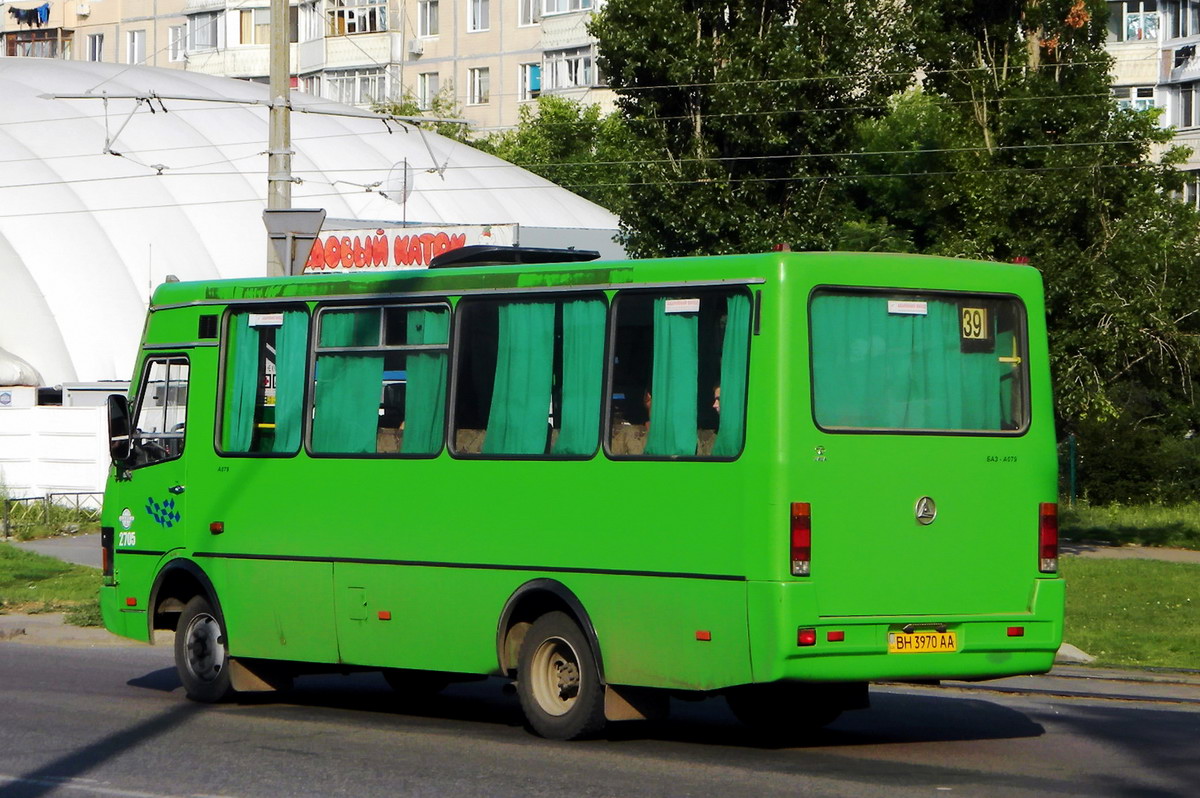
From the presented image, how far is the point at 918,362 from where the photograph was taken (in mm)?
10188

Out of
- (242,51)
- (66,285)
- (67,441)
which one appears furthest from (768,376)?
(242,51)

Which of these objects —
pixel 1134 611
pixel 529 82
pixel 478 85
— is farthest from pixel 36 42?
pixel 1134 611

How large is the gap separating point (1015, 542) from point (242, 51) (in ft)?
273

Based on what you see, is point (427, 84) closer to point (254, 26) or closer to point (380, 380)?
point (254, 26)

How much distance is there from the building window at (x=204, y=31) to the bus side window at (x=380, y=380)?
82439 mm

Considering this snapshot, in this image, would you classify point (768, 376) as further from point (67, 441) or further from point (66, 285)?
point (66, 285)

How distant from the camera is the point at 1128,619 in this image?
1791 centimetres

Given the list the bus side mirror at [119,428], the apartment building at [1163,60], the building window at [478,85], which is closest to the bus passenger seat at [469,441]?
the bus side mirror at [119,428]

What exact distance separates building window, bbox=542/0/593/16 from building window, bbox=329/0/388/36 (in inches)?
393

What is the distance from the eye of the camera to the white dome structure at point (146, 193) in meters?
41.3

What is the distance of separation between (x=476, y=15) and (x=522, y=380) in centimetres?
7333

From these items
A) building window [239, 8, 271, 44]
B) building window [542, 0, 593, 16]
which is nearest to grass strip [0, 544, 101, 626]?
building window [542, 0, 593, 16]

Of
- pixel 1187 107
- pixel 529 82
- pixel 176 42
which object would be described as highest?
pixel 176 42

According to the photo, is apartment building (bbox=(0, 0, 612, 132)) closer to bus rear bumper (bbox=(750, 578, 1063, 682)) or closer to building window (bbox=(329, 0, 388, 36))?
building window (bbox=(329, 0, 388, 36))
